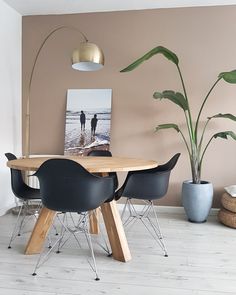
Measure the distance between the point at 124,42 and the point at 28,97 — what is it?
143 cm

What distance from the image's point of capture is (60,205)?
2188mm

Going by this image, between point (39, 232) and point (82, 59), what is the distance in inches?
63.2

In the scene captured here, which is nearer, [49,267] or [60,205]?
[60,205]

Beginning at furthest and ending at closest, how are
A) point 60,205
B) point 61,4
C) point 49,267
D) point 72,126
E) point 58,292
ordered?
point 72,126, point 61,4, point 49,267, point 60,205, point 58,292

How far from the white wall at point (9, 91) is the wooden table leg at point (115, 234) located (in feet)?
6.02

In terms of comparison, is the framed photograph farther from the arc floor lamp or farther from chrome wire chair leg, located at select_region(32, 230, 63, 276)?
chrome wire chair leg, located at select_region(32, 230, 63, 276)

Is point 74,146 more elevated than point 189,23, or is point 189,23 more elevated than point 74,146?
point 189,23

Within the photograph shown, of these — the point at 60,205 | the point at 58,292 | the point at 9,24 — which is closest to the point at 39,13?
the point at 9,24

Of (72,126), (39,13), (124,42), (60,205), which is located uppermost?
(39,13)

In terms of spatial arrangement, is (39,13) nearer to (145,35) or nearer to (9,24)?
(9,24)

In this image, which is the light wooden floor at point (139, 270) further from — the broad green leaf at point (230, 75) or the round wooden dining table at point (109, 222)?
the broad green leaf at point (230, 75)

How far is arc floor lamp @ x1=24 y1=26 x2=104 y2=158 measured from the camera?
2.97 m

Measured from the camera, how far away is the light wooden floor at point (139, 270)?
2061mm

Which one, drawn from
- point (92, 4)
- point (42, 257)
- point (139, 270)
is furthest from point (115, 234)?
point (92, 4)
